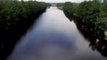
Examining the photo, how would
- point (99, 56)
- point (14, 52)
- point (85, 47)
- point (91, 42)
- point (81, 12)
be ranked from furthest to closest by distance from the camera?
1. point (81, 12)
2. point (91, 42)
3. point (85, 47)
4. point (14, 52)
5. point (99, 56)

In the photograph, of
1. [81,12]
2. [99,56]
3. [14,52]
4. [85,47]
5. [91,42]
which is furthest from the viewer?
[81,12]

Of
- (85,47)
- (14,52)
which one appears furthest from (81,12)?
(14,52)

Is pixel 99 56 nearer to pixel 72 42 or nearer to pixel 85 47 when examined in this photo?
pixel 85 47

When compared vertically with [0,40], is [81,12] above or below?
below

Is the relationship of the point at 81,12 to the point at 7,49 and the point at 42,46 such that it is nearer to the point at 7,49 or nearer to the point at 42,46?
the point at 42,46

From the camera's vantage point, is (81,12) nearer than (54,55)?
No

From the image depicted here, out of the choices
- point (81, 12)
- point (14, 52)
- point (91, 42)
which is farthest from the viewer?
point (81, 12)

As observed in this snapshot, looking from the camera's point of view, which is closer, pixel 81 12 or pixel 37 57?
pixel 37 57

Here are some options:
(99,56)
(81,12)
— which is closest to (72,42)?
(99,56)

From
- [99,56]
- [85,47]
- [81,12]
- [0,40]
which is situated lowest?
[81,12]
